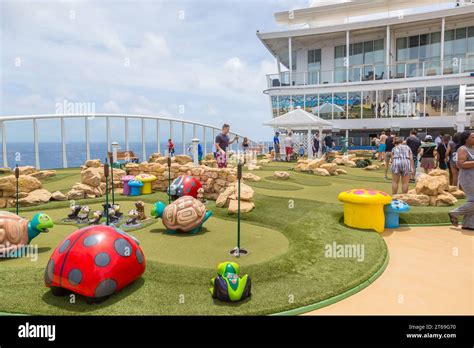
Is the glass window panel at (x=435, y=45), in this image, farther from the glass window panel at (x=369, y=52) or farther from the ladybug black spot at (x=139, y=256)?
the ladybug black spot at (x=139, y=256)

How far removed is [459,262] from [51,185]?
12790mm

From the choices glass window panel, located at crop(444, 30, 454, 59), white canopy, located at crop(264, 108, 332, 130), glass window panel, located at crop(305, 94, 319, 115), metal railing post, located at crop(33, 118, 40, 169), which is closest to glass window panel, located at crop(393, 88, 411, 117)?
glass window panel, located at crop(444, 30, 454, 59)

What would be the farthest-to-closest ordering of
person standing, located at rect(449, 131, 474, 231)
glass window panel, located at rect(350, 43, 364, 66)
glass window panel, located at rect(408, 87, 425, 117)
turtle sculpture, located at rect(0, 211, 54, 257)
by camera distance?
glass window panel, located at rect(350, 43, 364, 66)
glass window panel, located at rect(408, 87, 425, 117)
person standing, located at rect(449, 131, 474, 231)
turtle sculpture, located at rect(0, 211, 54, 257)

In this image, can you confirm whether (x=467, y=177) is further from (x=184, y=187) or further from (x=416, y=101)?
(x=416, y=101)

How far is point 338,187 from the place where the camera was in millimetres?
12000

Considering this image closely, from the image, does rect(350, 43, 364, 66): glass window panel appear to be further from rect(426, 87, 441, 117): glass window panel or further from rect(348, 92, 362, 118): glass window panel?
rect(426, 87, 441, 117): glass window panel

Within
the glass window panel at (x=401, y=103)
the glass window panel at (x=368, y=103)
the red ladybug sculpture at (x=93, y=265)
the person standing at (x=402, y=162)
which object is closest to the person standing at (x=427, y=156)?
the person standing at (x=402, y=162)

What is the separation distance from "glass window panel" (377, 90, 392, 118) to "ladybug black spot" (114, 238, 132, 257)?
1008 inches

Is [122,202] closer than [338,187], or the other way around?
[122,202]

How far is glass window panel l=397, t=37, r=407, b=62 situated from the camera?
1111 inches
